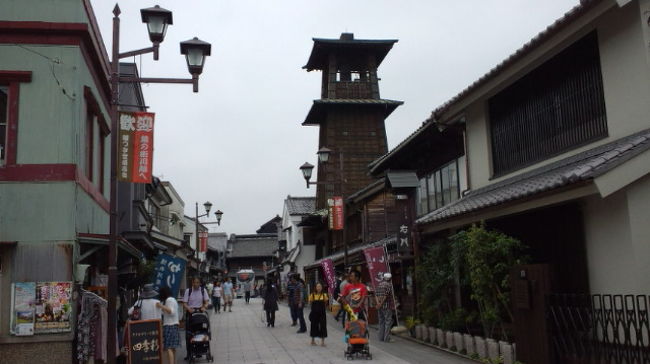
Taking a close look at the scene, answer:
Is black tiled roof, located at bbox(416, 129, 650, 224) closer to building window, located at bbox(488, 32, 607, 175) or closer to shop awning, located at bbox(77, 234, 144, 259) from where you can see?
building window, located at bbox(488, 32, 607, 175)

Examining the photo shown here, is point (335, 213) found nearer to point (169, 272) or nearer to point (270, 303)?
point (270, 303)

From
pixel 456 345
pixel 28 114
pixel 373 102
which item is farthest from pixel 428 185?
pixel 373 102

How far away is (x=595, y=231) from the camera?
1044 centimetres

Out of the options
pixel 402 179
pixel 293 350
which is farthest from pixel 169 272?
pixel 402 179

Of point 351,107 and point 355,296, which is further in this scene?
point 351,107

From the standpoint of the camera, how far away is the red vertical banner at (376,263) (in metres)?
17.9

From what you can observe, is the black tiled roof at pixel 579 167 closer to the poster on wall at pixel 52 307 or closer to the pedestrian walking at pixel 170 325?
the pedestrian walking at pixel 170 325

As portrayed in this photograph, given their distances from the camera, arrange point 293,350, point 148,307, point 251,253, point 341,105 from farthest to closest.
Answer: point 251,253
point 341,105
point 293,350
point 148,307

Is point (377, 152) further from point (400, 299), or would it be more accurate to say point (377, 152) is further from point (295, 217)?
point (400, 299)

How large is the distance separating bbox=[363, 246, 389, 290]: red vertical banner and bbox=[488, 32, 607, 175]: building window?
480 centimetres

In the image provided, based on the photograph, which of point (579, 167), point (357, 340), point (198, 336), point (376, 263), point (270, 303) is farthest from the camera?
point (270, 303)

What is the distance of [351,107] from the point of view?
38969 millimetres

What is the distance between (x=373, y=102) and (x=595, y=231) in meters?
28.8

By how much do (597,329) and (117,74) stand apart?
8842 millimetres
